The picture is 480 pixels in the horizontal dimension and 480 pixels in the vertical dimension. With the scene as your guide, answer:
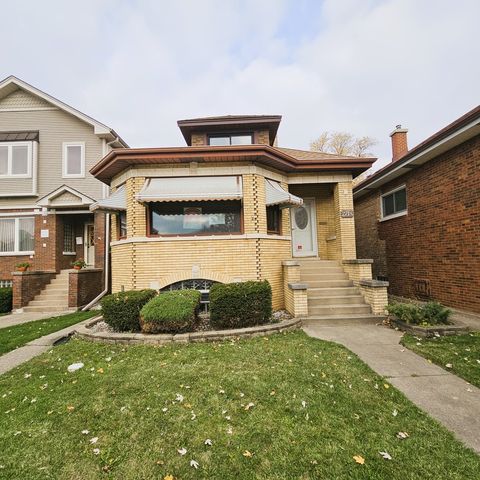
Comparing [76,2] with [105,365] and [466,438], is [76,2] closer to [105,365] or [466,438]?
[105,365]

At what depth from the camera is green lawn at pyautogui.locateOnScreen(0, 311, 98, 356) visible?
6314 mm

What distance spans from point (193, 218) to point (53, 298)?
7.52 metres

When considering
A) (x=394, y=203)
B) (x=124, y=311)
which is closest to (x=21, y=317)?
(x=124, y=311)

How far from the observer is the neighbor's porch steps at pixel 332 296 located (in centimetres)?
699

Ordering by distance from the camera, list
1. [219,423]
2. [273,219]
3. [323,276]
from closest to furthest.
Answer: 1. [219,423]
2. [323,276]
3. [273,219]

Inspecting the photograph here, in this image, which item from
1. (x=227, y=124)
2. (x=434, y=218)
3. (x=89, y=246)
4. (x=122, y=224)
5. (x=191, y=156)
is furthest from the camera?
(x=89, y=246)

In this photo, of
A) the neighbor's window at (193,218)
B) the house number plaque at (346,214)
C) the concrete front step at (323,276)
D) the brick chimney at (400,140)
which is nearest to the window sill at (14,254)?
the neighbor's window at (193,218)

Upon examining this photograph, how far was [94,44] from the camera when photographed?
42.9ft

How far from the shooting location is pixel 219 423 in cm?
293

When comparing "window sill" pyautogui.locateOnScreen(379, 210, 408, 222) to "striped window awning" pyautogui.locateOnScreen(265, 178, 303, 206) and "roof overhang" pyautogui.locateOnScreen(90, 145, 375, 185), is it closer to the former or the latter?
"striped window awning" pyautogui.locateOnScreen(265, 178, 303, 206)

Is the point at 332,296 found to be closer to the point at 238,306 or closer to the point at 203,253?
the point at 238,306

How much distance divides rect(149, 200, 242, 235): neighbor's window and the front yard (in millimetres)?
4295

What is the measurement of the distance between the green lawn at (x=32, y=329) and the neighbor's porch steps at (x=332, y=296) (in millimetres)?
7002

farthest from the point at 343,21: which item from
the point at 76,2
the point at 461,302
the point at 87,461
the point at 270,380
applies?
the point at 87,461
